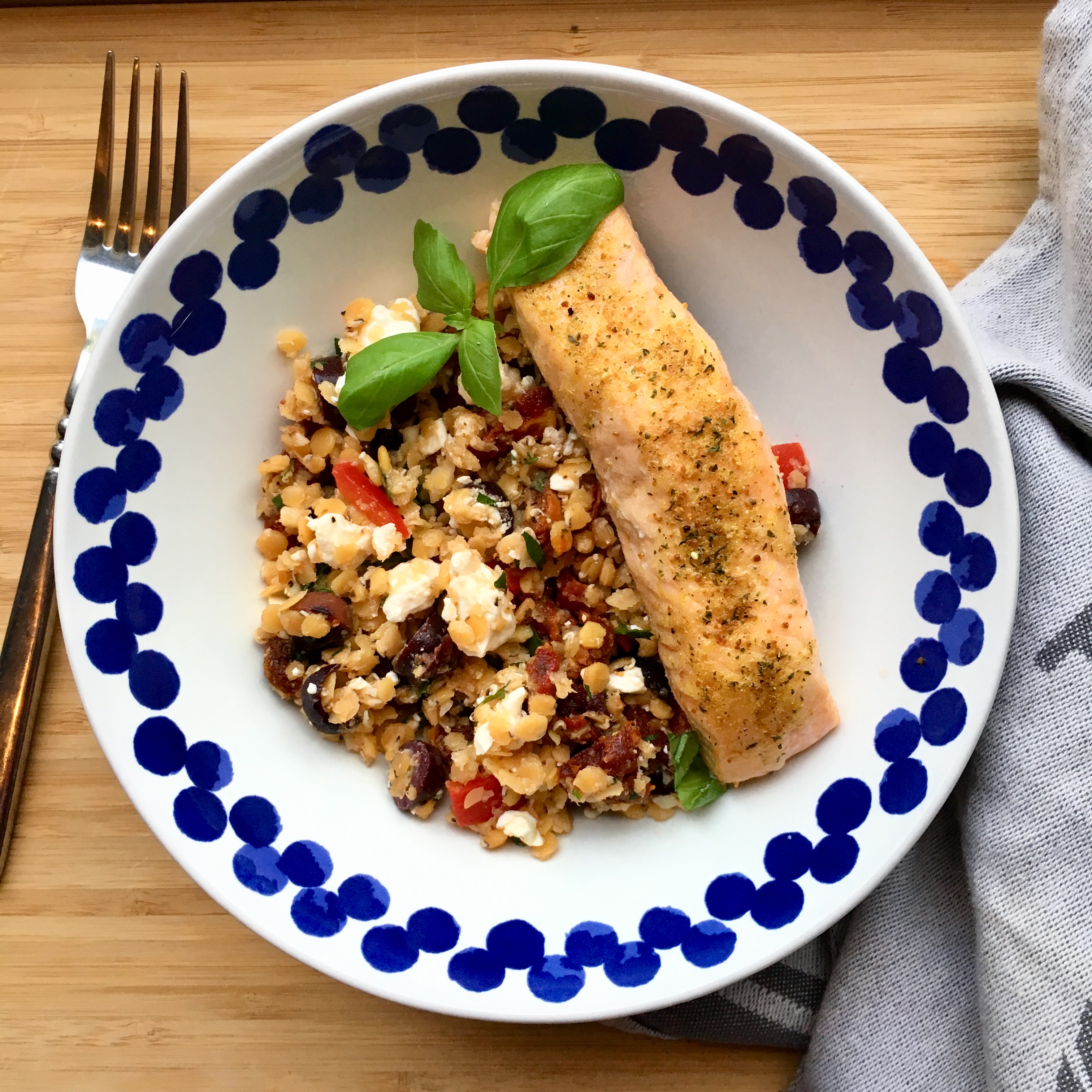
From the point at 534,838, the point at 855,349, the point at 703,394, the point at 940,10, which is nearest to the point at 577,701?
the point at 534,838

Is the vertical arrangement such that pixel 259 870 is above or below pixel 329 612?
below

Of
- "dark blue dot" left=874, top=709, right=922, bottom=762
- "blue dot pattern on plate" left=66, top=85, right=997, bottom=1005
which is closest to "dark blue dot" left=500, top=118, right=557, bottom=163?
"blue dot pattern on plate" left=66, top=85, right=997, bottom=1005

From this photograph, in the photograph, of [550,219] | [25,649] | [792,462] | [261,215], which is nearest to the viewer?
[550,219]

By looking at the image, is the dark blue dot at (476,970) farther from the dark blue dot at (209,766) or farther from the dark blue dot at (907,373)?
the dark blue dot at (907,373)

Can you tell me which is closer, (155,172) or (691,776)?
(691,776)

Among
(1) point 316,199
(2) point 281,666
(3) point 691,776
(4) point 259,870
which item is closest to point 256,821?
(4) point 259,870

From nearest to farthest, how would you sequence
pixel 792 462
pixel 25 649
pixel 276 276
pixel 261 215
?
pixel 261 215 → pixel 276 276 → pixel 792 462 → pixel 25 649

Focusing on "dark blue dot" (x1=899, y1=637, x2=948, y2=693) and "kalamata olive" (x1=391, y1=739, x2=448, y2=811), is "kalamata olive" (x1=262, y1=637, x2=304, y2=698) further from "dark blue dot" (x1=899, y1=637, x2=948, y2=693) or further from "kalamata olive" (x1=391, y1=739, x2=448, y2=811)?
"dark blue dot" (x1=899, y1=637, x2=948, y2=693)

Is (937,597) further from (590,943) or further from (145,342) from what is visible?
(145,342)
